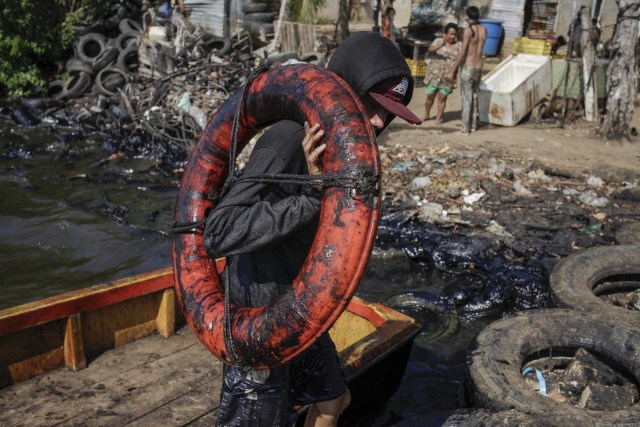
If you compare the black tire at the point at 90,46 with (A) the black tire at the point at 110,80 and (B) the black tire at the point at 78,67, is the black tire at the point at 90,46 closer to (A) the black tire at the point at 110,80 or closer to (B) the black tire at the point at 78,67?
(B) the black tire at the point at 78,67

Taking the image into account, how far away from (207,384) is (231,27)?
14411 millimetres

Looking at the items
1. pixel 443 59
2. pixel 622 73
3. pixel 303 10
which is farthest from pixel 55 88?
pixel 622 73

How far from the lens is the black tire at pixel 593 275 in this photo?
4.76 metres

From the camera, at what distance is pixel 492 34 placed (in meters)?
17.4

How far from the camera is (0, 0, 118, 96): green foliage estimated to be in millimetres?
14859

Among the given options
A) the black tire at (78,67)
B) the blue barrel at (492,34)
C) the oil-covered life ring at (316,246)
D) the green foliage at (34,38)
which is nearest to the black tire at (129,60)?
the black tire at (78,67)

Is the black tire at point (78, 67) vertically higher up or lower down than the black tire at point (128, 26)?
lower down

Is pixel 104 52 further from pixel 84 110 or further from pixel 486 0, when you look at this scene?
pixel 486 0

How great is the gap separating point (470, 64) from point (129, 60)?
29.2ft

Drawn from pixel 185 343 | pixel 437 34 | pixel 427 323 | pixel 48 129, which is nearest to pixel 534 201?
pixel 427 323

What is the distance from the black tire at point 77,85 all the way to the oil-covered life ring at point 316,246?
13.5m

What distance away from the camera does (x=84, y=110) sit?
13.5 meters

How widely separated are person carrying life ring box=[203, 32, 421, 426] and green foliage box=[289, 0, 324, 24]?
14.2 meters

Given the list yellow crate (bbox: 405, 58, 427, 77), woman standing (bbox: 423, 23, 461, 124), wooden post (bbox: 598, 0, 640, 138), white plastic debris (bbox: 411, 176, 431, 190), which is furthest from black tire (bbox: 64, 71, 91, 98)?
wooden post (bbox: 598, 0, 640, 138)
